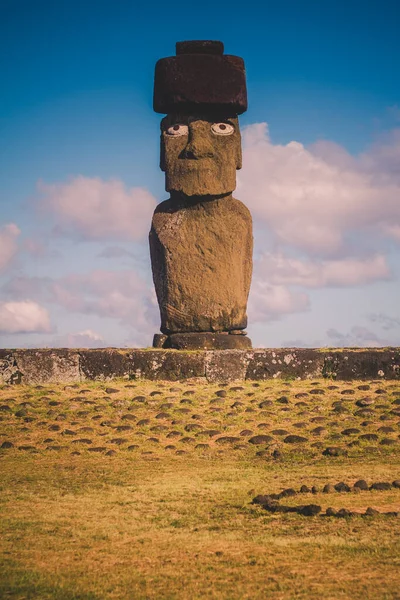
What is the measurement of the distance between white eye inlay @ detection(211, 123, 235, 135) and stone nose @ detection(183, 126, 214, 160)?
0.94ft

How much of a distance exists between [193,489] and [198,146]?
8.46 m

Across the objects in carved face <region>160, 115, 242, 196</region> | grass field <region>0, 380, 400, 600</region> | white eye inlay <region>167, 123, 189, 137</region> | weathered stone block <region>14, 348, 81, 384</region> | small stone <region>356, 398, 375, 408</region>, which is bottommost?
grass field <region>0, 380, 400, 600</region>

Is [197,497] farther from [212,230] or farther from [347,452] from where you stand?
[212,230]

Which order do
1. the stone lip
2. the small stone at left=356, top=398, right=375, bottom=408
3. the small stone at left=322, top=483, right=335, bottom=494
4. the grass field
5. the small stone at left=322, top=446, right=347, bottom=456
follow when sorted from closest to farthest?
the grass field
the small stone at left=322, top=483, right=335, bottom=494
the small stone at left=322, top=446, right=347, bottom=456
the small stone at left=356, top=398, right=375, bottom=408
the stone lip

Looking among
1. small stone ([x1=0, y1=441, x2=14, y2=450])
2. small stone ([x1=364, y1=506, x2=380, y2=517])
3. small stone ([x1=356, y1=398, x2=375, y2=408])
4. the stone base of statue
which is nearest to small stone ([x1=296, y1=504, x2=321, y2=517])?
small stone ([x1=364, y1=506, x2=380, y2=517])

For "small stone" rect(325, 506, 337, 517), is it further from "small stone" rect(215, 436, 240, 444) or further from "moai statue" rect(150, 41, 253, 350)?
"moai statue" rect(150, 41, 253, 350)

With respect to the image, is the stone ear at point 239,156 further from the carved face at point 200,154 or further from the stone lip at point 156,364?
the stone lip at point 156,364

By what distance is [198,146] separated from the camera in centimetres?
1320

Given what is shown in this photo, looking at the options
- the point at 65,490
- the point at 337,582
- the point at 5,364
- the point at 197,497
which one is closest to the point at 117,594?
the point at 337,582

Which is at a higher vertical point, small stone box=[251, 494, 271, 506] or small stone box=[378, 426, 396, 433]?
small stone box=[378, 426, 396, 433]

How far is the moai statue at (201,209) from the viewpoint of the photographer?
43.6 feet

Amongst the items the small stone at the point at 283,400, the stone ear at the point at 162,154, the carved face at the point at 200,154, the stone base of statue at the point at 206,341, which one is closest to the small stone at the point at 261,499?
the small stone at the point at 283,400

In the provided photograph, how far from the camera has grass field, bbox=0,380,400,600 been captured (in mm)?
3740

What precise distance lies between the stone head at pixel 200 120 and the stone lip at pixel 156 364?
3377 mm
